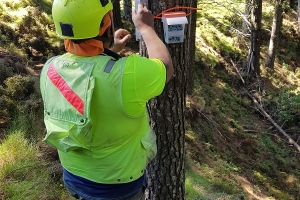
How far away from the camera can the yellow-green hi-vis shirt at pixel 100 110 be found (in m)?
2.00

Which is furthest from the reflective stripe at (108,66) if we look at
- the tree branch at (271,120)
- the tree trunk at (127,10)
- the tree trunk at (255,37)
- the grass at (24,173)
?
the tree trunk at (255,37)

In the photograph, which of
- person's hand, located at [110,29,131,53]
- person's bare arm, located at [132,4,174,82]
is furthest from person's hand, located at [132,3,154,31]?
person's hand, located at [110,29,131,53]

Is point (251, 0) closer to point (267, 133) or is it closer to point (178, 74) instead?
point (267, 133)

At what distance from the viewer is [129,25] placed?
11.7 m

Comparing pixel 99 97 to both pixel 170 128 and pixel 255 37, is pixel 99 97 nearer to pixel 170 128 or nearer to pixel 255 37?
pixel 170 128

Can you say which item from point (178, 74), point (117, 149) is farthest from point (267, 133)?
point (117, 149)

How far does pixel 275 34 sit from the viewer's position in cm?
1327

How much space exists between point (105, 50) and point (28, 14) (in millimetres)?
7957

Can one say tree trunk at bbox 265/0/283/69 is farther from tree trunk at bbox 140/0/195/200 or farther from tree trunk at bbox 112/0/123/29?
tree trunk at bbox 140/0/195/200

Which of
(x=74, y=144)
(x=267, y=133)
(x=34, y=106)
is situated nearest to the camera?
(x=74, y=144)

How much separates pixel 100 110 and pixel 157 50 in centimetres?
56

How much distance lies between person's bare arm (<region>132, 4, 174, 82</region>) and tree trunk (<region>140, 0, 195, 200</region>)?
1.15 ft

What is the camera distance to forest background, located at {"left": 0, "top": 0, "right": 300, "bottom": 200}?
15.3ft

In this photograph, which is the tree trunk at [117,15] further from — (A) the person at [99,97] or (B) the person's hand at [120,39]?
(A) the person at [99,97]
